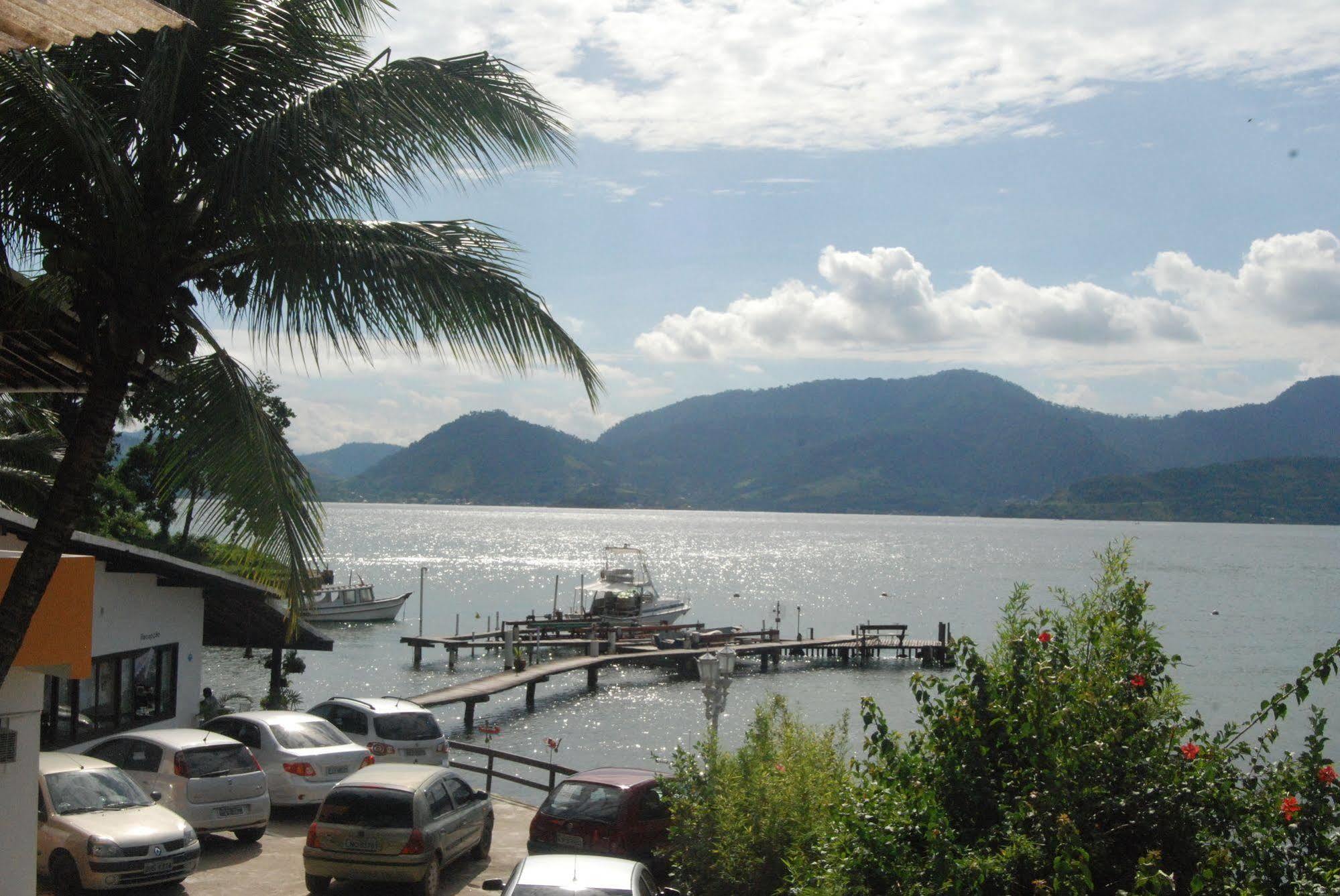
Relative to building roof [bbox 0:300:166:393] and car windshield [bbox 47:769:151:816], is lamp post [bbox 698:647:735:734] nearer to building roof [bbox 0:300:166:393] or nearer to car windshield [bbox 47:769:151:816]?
car windshield [bbox 47:769:151:816]

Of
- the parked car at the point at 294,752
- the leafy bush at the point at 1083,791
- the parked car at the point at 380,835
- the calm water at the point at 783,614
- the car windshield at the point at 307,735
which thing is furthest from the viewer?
the calm water at the point at 783,614

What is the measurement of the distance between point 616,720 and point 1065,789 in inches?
1515

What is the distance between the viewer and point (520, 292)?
7055 millimetres

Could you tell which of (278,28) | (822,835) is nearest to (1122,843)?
(822,835)

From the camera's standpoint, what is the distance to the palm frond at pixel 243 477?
7090 millimetres

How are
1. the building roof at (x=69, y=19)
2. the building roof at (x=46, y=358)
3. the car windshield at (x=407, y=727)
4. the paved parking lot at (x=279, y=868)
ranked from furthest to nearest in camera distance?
the car windshield at (x=407, y=727)
the paved parking lot at (x=279, y=868)
the building roof at (x=46, y=358)
the building roof at (x=69, y=19)

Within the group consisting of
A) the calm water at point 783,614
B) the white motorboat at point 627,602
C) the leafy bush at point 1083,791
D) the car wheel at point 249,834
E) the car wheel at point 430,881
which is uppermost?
the leafy bush at point 1083,791

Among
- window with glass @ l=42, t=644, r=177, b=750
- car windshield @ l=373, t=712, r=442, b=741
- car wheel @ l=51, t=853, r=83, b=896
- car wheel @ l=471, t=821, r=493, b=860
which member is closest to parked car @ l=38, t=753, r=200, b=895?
car wheel @ l=51, t=853, r=83, b=896

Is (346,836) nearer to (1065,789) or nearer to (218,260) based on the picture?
(218,260)

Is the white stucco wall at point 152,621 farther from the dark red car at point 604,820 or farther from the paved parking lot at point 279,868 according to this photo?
the dark red car at point 604,820

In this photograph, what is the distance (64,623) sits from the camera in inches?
335

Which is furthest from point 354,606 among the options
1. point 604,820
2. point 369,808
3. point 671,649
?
point 369,808

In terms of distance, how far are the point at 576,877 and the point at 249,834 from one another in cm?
785

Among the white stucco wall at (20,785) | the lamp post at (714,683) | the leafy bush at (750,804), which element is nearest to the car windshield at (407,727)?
the lamp post at (714,683)
